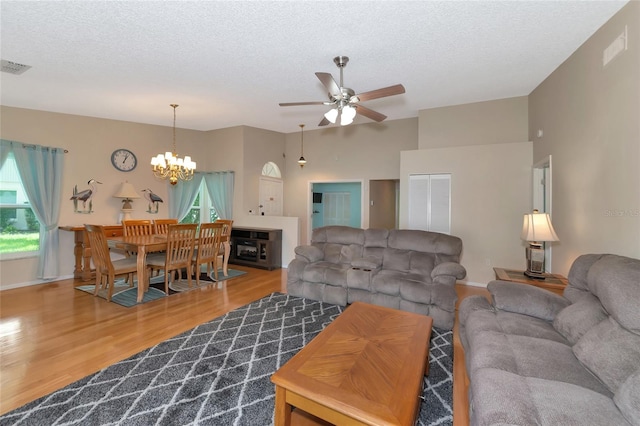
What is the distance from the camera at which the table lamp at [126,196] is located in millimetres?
5312

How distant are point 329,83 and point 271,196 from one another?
4.64 m

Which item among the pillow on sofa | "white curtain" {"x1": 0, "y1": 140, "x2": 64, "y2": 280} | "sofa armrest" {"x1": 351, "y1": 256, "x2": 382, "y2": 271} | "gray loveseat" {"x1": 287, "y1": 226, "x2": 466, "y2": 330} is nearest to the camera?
the pillow on sofa

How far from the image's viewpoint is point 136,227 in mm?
4859

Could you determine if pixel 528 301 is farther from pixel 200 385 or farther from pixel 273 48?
pixel 273 48

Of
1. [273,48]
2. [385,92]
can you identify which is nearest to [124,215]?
[273,48]

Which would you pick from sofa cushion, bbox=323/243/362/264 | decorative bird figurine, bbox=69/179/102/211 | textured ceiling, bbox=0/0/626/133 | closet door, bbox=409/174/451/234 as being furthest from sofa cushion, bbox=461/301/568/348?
decorative bird figurine, bbox=69/179/102/211

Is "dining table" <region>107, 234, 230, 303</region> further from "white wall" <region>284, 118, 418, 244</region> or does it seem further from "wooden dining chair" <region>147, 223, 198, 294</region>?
"white wall" <region>284, 118, 418, 244</region>

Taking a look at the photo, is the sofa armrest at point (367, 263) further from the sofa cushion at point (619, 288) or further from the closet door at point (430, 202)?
the sofa cushion at point (619, 288)

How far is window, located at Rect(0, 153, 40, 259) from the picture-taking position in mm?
4383

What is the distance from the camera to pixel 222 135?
6.55 m

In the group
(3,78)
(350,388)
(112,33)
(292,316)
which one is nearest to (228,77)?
(112,33)

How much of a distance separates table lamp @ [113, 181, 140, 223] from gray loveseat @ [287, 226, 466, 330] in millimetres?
3511

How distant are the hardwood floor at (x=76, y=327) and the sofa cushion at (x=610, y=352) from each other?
2.60 ft

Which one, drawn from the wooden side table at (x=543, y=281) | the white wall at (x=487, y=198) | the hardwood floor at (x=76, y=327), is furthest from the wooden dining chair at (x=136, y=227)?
the wooden side table at (x=543, y=281)
